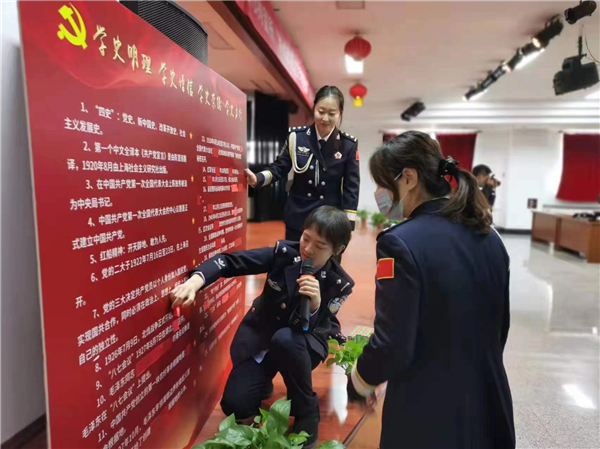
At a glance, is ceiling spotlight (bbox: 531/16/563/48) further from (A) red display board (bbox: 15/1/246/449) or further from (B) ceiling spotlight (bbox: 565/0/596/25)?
(A) red display board (bbox: 15/1/246/449)

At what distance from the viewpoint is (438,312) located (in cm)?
103

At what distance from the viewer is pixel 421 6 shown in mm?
4367

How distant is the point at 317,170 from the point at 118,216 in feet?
4.62

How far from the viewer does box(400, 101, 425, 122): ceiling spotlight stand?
8.93 meters

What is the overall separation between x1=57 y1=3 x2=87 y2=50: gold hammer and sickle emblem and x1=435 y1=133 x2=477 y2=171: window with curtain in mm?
11750

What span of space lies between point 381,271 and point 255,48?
12.0ft

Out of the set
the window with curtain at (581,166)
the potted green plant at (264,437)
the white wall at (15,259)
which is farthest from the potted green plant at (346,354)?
the window with curtain at (581,166)

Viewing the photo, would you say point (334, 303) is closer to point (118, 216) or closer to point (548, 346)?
point (118, 216)

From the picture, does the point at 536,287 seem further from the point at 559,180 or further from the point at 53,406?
the point at 559,180

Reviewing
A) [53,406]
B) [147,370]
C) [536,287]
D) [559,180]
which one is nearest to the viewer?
[53,406]

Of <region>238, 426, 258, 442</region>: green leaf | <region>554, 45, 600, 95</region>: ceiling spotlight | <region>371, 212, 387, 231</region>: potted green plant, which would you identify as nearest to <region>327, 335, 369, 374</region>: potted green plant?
<region>238, 426, 258, 442</region>: green leaf

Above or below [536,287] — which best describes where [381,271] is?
above

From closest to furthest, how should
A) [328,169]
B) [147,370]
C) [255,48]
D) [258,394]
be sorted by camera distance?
1. [147,370]
2. [258,394]
3. [328,169]
4. [255,48]

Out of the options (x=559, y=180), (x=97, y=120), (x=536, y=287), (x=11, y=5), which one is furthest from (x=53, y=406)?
(x=559, y=180)
